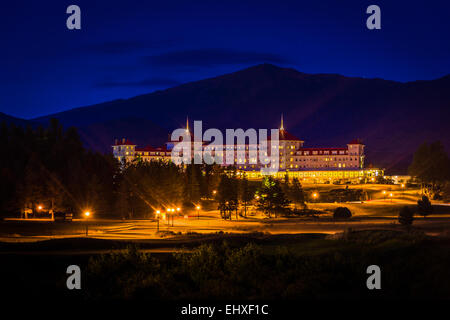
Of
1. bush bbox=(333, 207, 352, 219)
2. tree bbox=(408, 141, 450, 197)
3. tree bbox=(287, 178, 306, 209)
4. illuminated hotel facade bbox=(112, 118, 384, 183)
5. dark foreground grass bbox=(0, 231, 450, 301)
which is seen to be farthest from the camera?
illuminated hotel facade bbox=(112, 118, 384, 183)

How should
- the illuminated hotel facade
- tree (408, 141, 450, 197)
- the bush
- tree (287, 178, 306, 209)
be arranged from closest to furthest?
the bush < tree (287, 178, 306, 209) < tree (408, 141, 450, 197) < the illuminated hotel facade

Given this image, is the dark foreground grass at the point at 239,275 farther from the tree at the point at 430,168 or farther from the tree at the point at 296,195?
the tree at the point at 430,168

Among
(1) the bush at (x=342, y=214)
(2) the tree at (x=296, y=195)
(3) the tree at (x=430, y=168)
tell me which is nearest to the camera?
(1) the bush at (x=342, y=214)

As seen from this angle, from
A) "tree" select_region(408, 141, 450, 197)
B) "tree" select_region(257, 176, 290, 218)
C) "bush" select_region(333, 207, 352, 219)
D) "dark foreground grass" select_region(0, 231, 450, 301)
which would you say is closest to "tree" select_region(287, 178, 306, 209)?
"tree" select_region(257, 176, 290, 218)

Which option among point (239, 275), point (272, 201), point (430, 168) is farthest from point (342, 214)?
point (430, 168)

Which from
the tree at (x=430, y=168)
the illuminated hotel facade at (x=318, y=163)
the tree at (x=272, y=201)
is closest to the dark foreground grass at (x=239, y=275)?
the tree at (x=272, y=201)

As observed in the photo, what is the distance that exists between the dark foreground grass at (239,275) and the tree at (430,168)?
3448 inches

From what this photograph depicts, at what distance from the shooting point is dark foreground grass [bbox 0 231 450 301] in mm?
22094

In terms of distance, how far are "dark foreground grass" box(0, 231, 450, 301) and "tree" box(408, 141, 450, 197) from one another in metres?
87.6

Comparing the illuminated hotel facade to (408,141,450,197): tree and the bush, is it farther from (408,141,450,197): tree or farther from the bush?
the bush

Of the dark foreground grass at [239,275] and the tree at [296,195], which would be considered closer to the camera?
the dark foreground grass at [239,275]

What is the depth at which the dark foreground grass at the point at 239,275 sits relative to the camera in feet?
72.5

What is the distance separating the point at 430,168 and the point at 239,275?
3834 inches
